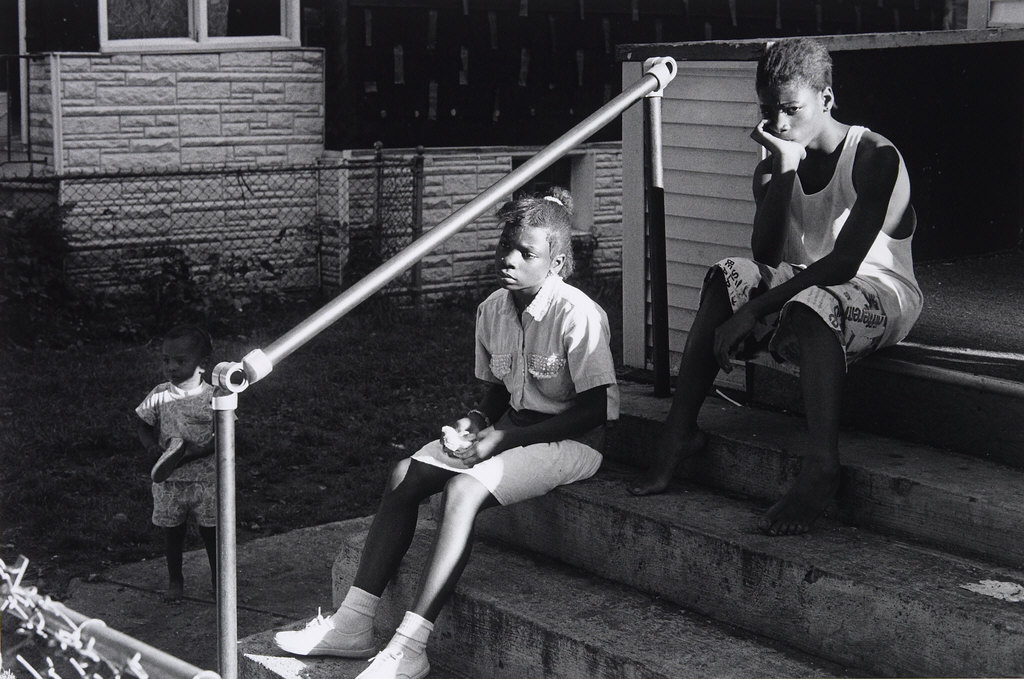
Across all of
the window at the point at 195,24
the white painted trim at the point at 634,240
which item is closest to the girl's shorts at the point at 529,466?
the white painted trim at the point at 634,240

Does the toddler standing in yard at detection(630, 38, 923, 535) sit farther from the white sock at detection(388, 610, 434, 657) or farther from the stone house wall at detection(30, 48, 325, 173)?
the stone house wall at detection(30, 48, 325, 173)

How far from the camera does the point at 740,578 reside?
3168mm

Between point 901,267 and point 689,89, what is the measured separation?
1.41 m

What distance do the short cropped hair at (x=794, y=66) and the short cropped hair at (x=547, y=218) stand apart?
617 millimetres

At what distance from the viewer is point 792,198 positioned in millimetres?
3771

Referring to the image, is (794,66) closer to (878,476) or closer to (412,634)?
(878,476)

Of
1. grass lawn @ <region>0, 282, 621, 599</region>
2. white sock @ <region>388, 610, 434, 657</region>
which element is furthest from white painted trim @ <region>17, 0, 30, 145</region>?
white sock @ <region>388, 610, 434, 657</region>

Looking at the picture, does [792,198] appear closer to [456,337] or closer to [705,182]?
[705,182]

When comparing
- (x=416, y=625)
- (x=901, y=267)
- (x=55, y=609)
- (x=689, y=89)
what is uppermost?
(x=689, y=89)

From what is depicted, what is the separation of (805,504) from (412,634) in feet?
3.24

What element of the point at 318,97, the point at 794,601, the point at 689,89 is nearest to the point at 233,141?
the point at 318,97

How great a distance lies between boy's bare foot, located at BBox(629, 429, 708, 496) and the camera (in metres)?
3.59

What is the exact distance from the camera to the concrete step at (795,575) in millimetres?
2787

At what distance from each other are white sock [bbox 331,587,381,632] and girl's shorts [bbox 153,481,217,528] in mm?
1148
